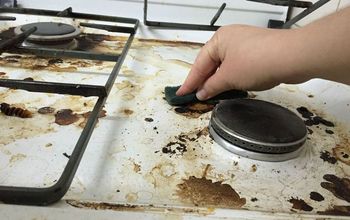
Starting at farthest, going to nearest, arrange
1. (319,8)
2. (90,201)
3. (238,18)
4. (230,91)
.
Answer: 1. (238,18)
2. (319,8)
3. (230,91)
4. (90,201)

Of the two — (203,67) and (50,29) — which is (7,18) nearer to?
(50,29)

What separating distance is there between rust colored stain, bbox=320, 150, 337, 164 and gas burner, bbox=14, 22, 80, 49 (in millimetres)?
488

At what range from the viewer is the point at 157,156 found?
1.26ft

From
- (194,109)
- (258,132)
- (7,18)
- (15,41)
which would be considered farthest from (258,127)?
(7,18)

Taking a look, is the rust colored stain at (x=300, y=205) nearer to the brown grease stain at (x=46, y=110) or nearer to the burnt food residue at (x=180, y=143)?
the burnt food residue at (x=180, y=143)

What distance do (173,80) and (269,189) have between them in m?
0.28

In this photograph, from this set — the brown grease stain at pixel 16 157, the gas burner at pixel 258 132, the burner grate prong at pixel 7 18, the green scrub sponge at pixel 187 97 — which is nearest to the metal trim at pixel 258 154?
the gas burner at pixel 258 132

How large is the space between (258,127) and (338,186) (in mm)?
105

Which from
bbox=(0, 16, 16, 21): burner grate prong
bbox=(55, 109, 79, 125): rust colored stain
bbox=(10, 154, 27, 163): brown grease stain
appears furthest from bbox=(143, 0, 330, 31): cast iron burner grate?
bbox=(10, 154, 27, 163): brown grease stain

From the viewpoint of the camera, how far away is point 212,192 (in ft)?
1.10

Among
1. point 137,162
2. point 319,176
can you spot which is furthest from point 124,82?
point 319,176

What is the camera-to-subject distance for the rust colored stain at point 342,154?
16.1 inches

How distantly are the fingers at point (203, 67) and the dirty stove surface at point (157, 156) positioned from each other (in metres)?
0.03

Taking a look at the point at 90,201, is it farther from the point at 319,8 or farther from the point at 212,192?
the point at 319,8
